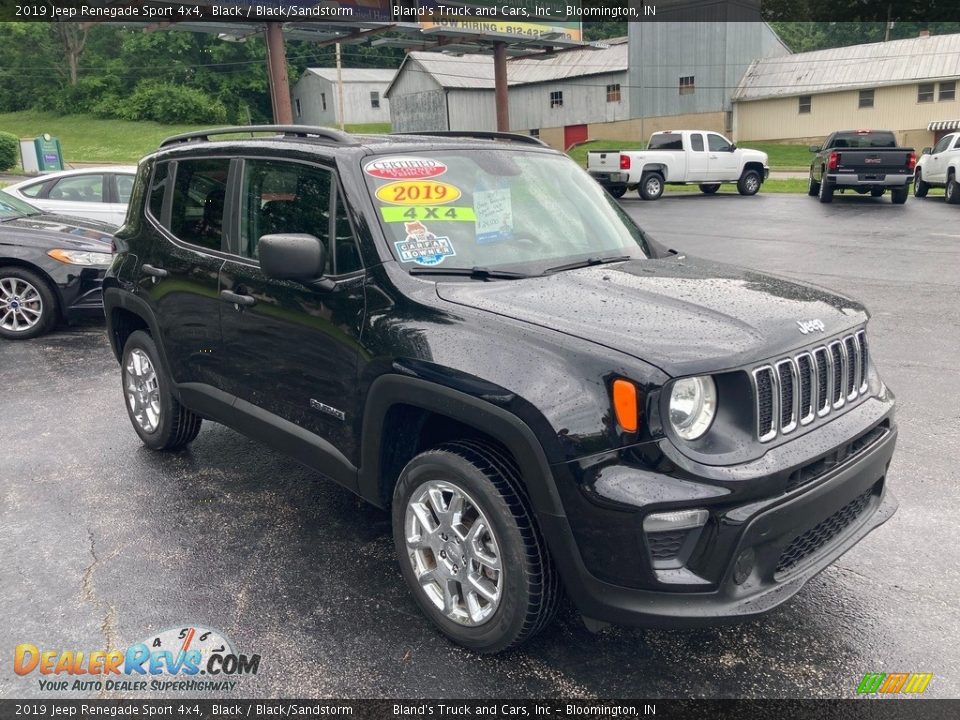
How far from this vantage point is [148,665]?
3039 mm

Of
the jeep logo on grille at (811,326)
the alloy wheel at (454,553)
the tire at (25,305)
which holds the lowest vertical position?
the alloy wheel at (454,553)

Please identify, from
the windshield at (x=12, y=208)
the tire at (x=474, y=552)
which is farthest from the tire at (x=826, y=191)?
the tire at (x=474, y=552)

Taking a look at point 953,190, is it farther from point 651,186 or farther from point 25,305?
point 25,305

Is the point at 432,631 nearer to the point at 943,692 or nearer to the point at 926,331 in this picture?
the point at 943,692

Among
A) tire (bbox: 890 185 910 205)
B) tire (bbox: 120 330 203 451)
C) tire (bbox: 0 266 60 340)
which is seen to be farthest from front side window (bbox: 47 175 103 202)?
tire (bbox: 890 185 910 205)

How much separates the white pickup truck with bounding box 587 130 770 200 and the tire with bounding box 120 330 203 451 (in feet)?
66.5

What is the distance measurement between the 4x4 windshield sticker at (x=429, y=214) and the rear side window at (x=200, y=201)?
125cm

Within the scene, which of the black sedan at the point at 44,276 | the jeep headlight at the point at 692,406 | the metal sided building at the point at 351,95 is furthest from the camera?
the metal sided building at the point at 351,95

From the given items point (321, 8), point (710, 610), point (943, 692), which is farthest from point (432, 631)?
point (321, 8)

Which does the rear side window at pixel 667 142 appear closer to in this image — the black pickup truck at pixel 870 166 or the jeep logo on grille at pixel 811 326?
the black pickup truck at pixel 870 166

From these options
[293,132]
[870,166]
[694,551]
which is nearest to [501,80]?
[870,166]

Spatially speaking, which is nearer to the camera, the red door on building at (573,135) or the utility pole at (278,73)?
the utility pole at (278,73)

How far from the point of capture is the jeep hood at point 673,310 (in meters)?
2.64

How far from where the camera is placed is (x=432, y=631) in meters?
3.18
